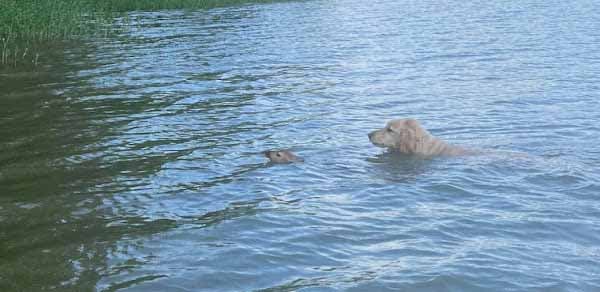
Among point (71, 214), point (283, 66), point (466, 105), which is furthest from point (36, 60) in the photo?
point (71, 214)

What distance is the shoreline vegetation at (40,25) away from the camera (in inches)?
991

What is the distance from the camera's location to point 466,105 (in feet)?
55.9

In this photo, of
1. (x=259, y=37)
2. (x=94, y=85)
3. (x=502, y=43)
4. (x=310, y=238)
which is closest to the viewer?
(x=310, y=238)

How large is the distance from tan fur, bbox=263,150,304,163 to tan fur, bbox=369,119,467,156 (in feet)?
4.80

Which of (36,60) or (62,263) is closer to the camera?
(62,263)

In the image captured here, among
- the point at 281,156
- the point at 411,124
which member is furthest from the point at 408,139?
the point at 281,156

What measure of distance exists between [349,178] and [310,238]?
8.94 ft

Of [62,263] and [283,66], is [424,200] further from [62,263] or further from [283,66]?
[283,66]

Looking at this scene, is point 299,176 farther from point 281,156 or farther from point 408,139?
point 408,139

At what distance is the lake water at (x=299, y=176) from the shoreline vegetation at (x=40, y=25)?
54.8 inches

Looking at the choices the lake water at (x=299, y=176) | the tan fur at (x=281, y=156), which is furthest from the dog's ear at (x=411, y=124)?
the tan fur at (x=281, y=156)

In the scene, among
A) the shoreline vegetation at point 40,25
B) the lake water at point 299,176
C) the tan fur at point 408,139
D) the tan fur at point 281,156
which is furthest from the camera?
the shoreline vegetation at point 40,25

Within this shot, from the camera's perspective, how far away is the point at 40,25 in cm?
2861

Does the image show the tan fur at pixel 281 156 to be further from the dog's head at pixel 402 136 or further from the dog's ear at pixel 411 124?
the dog's ear at pixel 411 124
